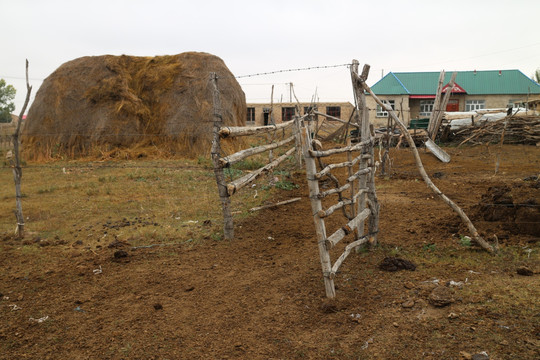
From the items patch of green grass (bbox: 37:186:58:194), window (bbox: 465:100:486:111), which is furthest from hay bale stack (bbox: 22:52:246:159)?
window (bbox: 465:100:486:111)

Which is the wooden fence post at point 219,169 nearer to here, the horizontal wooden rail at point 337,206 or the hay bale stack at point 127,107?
the horizontal wooden rail at point 337,206

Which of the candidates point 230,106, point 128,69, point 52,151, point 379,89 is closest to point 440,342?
point 230,106

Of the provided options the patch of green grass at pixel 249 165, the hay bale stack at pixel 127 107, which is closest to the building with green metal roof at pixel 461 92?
the hay bale stack at pixel 127 107

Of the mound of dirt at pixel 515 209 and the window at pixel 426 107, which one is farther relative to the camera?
the window at pixel 426 107

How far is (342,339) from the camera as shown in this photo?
3.03 m

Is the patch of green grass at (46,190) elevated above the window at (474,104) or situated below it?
below

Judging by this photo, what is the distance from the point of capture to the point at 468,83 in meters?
28.2

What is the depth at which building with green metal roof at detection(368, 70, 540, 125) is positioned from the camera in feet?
88.6

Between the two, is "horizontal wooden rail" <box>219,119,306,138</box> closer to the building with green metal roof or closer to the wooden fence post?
the wooden fence post

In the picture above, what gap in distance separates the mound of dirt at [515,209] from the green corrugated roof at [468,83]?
22.4 m

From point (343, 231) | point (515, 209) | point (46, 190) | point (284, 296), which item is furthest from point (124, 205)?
point (515, 209)

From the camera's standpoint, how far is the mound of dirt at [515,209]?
15.4ft

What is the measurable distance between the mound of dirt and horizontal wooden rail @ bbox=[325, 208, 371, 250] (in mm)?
1442

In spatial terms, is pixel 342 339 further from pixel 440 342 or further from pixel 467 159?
Answer: pixel 467 159
